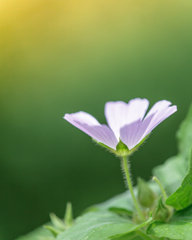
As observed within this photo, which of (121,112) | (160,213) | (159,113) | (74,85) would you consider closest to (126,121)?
(121,112)

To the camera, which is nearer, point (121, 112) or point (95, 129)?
point (95, 129)

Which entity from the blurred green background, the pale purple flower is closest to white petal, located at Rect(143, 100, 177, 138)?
the pale purple flower

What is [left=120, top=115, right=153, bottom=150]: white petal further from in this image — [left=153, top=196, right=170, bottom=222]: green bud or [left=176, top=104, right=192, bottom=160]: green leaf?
[left=176, top=104, right=192, bottom=160]: green leaf

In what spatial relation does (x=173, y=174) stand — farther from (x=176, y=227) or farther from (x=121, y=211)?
(x=176, y=227)

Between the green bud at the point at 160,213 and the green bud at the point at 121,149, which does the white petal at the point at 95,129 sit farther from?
the green bud at the point at 160,213

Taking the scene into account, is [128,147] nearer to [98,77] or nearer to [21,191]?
[21,191]

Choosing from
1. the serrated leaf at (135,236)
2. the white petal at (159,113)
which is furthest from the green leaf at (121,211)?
the white petal at (159,113)
